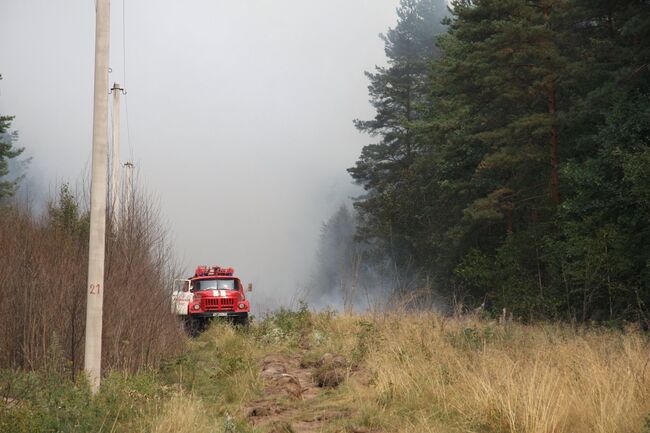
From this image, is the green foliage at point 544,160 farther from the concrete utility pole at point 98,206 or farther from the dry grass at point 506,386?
→ the concrete utility pole at point 98,206

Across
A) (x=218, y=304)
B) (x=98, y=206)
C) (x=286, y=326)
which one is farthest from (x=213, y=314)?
(x=98, y=206)

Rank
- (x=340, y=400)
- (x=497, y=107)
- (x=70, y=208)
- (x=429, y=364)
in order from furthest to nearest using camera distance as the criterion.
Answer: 1. (x=497, y=107)
2. (x=70, y=208)
3. (x=429, y=364)
4. (x=340, y=400)

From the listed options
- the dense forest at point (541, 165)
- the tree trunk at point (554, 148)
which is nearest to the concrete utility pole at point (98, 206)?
the dense forest at point (541, 165)

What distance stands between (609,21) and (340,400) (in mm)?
17676

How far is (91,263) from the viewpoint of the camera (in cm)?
795

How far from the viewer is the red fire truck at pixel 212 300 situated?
768 inches

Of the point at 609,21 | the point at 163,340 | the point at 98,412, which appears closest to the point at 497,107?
the point at 609,21

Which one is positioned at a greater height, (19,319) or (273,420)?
(19,319)

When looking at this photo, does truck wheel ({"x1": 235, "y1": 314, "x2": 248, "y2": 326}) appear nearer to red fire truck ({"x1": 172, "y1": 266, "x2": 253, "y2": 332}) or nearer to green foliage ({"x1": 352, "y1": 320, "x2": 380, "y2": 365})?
red fire truck ({"x1": 172, "y1": 266, "x2": 253, "y2": 332})

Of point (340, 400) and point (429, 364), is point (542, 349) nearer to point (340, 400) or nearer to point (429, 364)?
point (429, 364)

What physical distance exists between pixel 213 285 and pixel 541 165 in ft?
41.2

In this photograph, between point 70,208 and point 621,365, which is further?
point 70,208

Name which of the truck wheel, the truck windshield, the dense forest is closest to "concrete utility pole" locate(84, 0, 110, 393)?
the dense forest

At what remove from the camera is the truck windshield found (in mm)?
20250
